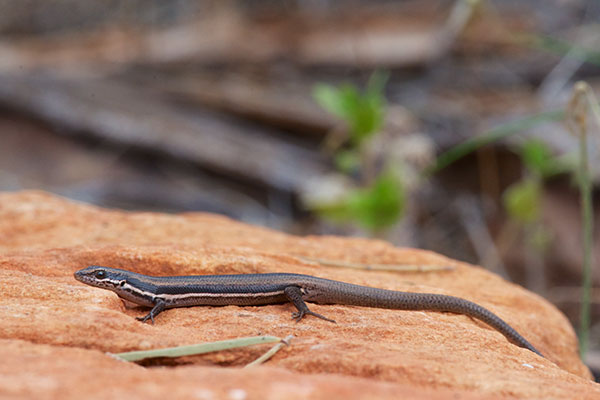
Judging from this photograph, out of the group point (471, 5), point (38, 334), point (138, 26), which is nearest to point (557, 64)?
point (471, 5)

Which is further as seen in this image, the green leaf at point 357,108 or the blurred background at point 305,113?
the blurred background at point 305,113


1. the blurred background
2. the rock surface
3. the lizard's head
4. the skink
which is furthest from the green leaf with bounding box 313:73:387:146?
the lizard's head

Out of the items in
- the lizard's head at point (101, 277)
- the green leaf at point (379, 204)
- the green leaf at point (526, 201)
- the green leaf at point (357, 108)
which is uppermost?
the green leaf at point (357, 108)

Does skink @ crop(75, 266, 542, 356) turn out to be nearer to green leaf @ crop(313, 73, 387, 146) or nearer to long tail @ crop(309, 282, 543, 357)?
long tail @ crop(309, 282, 543, 357)

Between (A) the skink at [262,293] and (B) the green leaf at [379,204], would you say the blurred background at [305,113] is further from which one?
(A) the skink at [262,293]

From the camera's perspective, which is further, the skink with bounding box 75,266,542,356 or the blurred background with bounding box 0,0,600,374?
the blurred background with bounding box 0,0,600,374

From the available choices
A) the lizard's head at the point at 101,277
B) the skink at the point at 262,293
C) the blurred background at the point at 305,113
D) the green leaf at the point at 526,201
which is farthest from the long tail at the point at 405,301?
the blurred background at the point at 305,113

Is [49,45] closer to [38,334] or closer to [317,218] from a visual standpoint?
[317,218]
